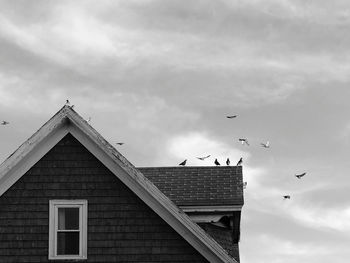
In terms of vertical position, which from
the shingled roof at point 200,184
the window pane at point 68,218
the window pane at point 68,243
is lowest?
the window pane at point 68,243

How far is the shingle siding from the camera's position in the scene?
966 inches

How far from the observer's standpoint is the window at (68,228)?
24.6 meters

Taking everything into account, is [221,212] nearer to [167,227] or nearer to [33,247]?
[167,227]

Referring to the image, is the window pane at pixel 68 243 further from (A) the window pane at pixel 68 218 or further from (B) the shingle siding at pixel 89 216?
(B) the shingle siding at pixel 89 216

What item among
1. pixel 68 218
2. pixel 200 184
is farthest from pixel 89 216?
pixel 200 184

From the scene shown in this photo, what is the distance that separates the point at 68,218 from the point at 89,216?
57cm

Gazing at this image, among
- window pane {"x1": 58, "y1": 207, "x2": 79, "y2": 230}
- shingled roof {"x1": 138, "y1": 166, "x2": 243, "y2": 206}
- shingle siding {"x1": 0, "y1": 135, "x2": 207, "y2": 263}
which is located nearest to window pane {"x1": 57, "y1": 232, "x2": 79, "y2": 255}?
window pane {"x1": 58, "y1": 207, "x2": 79, "y2": 230}

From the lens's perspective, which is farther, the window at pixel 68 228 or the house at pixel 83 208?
the window at pixel 68 228

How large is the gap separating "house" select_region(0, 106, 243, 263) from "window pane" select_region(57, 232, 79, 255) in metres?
0.02

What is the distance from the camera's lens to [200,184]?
1148 inches

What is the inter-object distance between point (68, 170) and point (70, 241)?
173 cm

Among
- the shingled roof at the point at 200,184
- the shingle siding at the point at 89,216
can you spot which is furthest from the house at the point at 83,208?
the shingled roof at the point at 200,184

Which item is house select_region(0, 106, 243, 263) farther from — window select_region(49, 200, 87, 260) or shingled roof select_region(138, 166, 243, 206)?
shingled roof select_region(138, 166, 243, 206)

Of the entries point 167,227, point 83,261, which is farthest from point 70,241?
point 167,227
